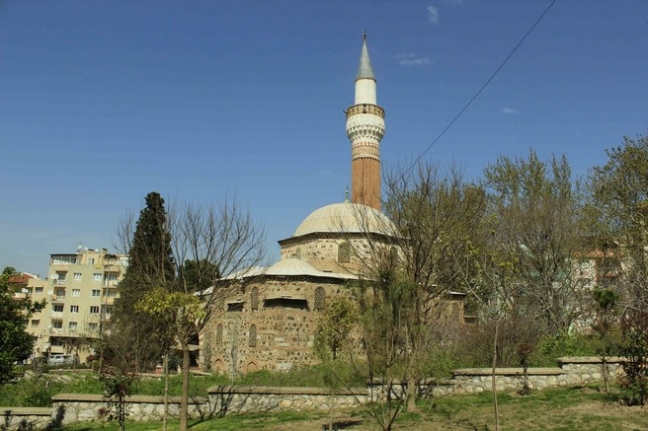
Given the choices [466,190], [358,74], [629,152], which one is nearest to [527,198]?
[629,152]

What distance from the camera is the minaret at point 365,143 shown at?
33.2 meters

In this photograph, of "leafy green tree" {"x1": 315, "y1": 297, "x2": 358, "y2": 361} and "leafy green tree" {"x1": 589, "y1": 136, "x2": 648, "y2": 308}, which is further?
"leafy green tree" {"x1": 589, "y1": 136, "x2": 648, "y2": 308}

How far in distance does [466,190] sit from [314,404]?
25.5 ft

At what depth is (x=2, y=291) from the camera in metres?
11.4

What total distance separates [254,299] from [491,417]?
613 inches

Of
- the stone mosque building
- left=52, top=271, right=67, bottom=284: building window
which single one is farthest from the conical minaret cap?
left=52, top=271, right=67, bottom=284: building window

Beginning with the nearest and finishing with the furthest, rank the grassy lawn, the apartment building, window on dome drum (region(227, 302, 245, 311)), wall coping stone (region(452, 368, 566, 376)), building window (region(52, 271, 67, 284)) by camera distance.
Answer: the grassy lawn → wall coping stone (region(452, 368, 566, 376)) → window on dome drum (region(227, 302, 245, 311)) → the apartment building → building window (region(52, 271, 67, 284))

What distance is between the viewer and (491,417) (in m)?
10.5

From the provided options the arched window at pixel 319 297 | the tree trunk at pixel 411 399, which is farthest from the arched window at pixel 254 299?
the tree trunk at pixel 411 399

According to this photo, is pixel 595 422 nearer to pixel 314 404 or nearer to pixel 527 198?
pixel 314 404

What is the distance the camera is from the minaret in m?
33.2

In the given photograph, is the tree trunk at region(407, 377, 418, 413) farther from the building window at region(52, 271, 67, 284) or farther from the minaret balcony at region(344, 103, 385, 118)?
Answer: the building window at region(52, 271, 67, 284)

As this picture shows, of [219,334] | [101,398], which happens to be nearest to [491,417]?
[101,398]

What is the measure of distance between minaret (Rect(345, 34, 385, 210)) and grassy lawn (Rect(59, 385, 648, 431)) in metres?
21.0
